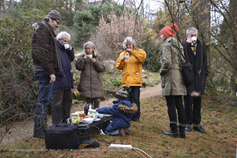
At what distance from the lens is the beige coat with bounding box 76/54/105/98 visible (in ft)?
14.6

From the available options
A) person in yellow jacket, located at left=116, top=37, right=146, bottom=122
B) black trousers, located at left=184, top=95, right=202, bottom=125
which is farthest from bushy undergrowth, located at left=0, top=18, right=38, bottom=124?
black trousers, located at left=184, top=95, right=202, bottom=125

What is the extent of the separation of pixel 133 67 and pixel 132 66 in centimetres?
3

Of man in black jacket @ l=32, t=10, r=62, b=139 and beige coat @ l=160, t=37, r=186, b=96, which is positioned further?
beige coat @ l=160, t=37, r=186, b=96

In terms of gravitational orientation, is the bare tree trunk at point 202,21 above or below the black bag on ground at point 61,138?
above

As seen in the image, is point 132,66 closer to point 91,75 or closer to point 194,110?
point 91,75

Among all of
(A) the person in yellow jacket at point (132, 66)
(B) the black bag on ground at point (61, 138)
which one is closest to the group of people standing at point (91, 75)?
(A) the person in yellow jacket at point (132, 66)

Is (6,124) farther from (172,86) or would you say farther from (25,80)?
(172,86)

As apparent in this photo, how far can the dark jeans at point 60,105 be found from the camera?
147 inches

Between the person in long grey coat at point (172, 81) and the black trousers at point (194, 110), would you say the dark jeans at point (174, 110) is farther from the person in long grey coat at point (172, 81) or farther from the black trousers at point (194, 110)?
the black trousers at point (194, 110)

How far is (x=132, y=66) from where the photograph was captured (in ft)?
15.1

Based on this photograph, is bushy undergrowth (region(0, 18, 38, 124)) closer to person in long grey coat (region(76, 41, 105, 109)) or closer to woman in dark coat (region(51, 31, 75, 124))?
woman in dark coat (region(51, 31, 75, 124))

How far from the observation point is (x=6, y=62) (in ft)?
7.76

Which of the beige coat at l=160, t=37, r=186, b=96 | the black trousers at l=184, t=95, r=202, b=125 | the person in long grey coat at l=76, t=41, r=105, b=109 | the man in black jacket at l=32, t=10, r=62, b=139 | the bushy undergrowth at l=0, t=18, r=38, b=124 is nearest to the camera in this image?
the bushy undergrowth at l=0, t=18, r=38, b=124

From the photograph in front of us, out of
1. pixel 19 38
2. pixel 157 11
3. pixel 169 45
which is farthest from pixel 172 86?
pixel 19 38
